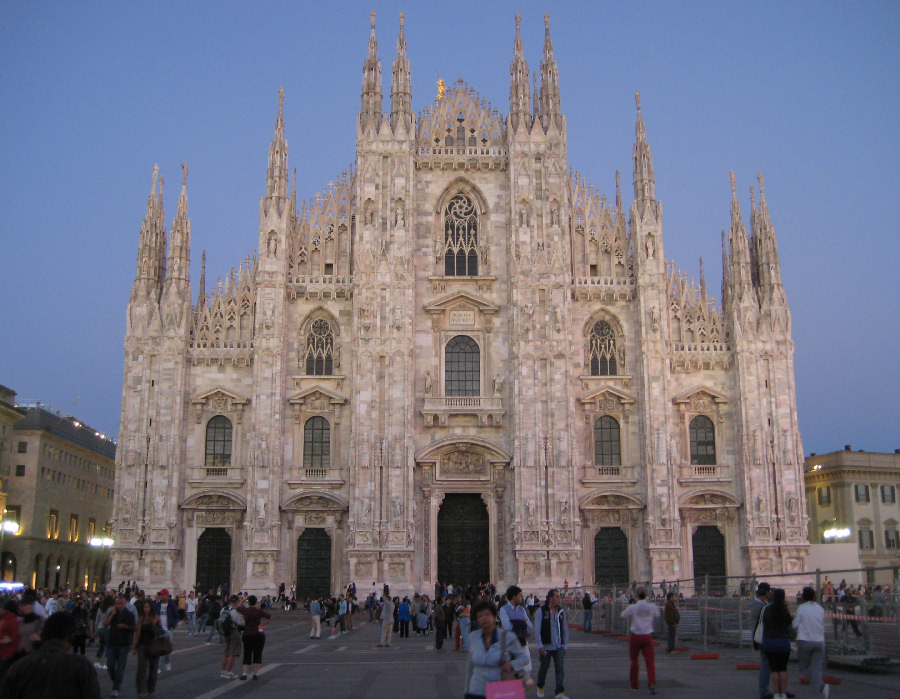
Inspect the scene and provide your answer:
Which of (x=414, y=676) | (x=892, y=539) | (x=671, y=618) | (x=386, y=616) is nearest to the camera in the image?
(x=414, y=676)

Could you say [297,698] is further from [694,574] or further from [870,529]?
[870,529]

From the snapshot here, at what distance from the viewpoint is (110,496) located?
86250 millimetres

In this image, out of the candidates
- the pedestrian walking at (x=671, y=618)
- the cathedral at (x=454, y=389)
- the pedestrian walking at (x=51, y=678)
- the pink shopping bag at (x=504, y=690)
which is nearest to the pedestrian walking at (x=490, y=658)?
the pink shopping bag at (x=504, y=690)

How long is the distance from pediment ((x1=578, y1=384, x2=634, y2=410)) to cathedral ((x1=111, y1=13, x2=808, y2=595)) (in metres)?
0.10

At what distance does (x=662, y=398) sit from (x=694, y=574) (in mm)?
7735

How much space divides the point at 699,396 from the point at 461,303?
11.4 m

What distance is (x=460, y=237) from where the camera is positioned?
4697 cm

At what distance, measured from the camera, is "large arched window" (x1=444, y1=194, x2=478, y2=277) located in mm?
46625

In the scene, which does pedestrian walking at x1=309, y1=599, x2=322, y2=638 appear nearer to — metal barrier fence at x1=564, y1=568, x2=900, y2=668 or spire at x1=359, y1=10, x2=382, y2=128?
metal barrier fence at x1=564, y1=568, x2=900, y2=668

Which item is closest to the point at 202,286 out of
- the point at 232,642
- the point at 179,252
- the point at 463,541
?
the point at 179,252

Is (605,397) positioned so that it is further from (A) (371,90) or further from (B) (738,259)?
(A) (371,90)

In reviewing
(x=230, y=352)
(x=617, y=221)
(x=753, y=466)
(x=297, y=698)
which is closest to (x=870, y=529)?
(x=753, y=466)

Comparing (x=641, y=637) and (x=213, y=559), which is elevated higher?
(x=213, y=559)

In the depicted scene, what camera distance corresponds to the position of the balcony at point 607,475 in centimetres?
4406
